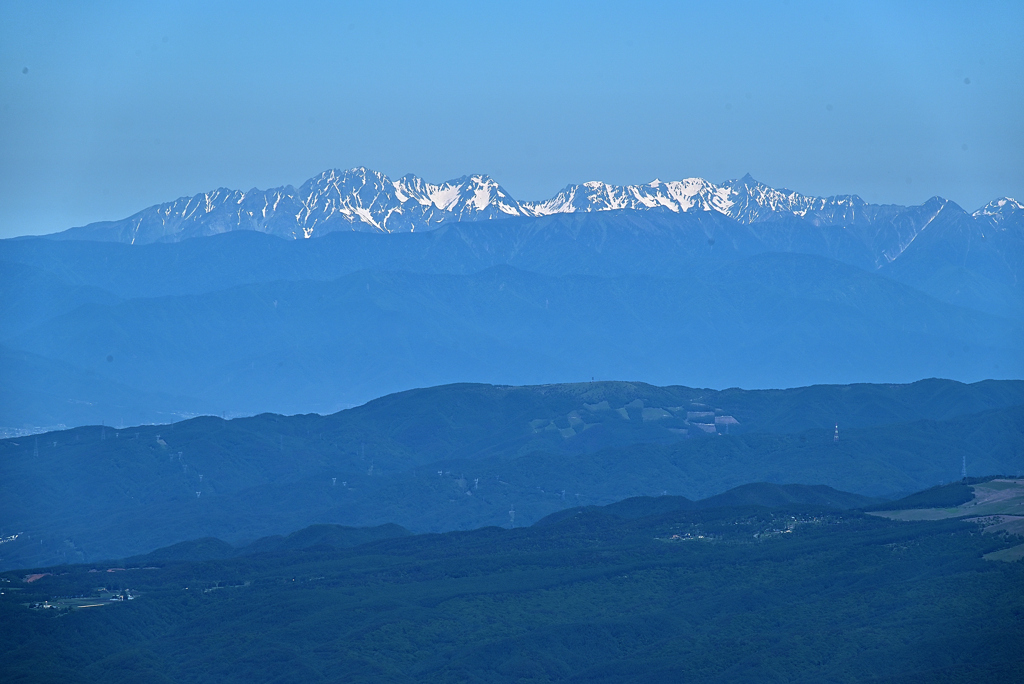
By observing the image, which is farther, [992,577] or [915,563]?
[915,563]

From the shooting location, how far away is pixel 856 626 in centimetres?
16725

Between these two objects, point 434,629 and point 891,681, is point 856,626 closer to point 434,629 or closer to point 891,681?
point 891,681

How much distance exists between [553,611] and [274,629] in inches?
1400

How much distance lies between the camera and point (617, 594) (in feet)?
654

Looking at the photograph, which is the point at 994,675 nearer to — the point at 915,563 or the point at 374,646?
the point at 915,563

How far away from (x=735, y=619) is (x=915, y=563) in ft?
79.6

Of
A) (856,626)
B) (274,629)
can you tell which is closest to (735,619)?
(856,626)

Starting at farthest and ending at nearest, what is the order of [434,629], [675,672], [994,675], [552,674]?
[434,629] → [552,674] → [675,672] → [994,675]

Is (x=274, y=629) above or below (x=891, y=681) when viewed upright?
above

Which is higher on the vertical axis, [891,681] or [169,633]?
[169,633]

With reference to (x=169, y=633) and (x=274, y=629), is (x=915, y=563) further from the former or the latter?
(x=169, y=633)

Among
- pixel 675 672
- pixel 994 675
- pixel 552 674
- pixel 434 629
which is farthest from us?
pixel 434 629

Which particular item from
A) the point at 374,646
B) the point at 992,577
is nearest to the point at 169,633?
the point at 374,646

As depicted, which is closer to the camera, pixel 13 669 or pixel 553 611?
pixel 13 669
